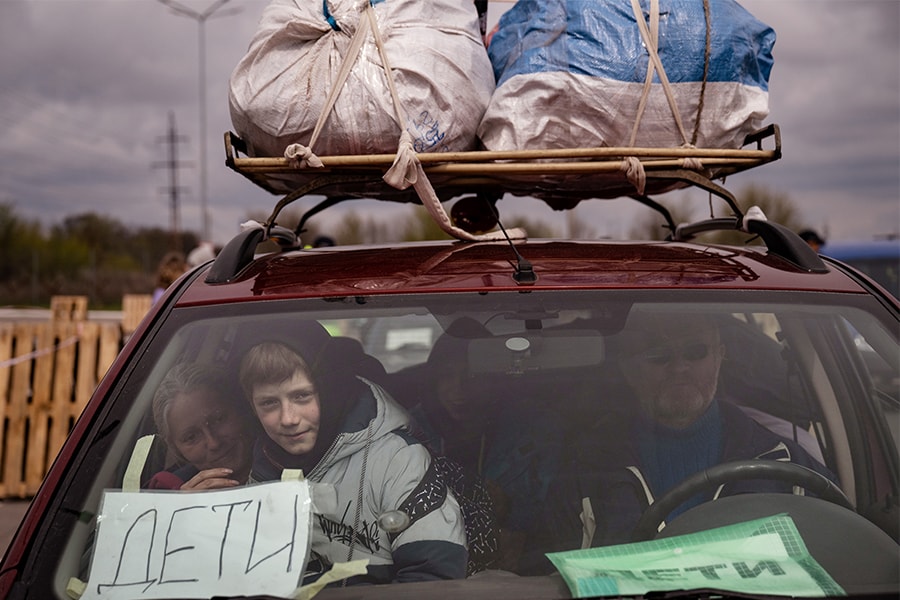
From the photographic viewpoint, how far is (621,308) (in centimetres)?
207

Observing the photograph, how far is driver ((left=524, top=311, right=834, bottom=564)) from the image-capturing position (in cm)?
193

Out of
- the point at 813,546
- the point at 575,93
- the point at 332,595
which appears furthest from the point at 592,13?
A: the point at 332,595

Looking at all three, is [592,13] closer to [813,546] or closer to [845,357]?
[845,357]

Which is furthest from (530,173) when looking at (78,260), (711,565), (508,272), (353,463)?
(78,260)

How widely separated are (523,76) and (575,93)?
6.2 inches

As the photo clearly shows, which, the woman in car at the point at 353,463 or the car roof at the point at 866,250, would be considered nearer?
the woman in car at the point at 353,463

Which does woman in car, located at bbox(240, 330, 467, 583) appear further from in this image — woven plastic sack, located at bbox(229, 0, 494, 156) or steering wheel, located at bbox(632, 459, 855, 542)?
woven plastic sack, located at bbox(229, 0, 494, 156)

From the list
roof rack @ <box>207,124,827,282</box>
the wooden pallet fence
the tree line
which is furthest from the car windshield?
the tree line

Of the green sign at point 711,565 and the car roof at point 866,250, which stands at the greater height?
the car roof at point 866,250

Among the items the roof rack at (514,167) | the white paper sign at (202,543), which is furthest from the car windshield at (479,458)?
the roof rack at (514,167)

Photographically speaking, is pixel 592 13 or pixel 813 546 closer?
pixel 813 546

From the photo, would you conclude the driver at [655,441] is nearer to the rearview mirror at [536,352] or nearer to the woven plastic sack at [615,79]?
the rearview mirror at [536,352]

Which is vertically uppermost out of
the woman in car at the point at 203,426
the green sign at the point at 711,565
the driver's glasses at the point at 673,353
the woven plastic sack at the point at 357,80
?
the woven plastic sack at the point at 357,80

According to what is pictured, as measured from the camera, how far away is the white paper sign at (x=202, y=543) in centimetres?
158
